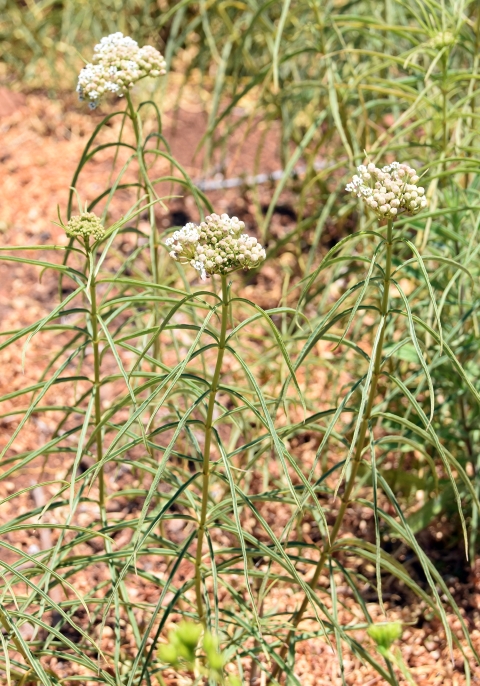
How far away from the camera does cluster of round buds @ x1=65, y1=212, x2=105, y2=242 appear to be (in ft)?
5.13

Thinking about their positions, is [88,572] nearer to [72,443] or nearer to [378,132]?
[72,443]

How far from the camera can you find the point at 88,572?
2.65 metres

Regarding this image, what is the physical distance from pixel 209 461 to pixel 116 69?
2.96ft

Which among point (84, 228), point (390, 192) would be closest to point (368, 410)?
point (390, 192)

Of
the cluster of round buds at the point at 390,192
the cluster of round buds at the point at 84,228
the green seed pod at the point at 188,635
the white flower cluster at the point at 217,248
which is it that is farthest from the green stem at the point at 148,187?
the green seed pod at the point at 188,635

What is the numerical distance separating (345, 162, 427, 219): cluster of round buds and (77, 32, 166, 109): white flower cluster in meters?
0.67

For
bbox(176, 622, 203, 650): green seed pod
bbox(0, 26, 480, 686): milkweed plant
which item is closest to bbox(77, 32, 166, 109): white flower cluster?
bbox(0, 26, 480, 686): milkweed plant

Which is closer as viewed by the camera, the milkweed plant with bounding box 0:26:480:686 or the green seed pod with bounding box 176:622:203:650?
the green seed pod with bounding box 176:622:203:650

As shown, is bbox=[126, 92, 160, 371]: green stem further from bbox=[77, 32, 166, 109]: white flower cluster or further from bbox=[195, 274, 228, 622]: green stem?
bbox=[195, 274, 228, 622]: green stem

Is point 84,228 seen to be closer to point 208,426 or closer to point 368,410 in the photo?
point 208,426

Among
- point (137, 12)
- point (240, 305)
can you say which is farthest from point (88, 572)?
point (137, 12)

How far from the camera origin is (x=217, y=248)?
1.41 metres

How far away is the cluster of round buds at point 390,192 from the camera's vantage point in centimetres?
141

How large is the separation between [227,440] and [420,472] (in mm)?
737
